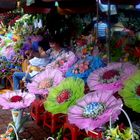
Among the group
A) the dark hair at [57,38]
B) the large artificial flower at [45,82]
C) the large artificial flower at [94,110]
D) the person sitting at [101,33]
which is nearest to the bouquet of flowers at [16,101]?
the large artificial flower at [45,82]

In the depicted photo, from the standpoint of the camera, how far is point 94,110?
3.43m

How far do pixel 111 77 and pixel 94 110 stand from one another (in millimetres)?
793

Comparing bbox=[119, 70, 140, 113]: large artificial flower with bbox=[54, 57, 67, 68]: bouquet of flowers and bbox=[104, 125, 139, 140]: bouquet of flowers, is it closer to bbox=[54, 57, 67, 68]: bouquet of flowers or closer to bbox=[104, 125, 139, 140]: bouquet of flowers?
bbox=[104, 125, 139, 140]: bouquet of flowers

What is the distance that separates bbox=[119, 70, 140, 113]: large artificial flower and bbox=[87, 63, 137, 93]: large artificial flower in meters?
0.20

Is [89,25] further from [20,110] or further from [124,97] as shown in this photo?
[124,97]

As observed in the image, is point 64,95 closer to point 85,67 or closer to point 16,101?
point 16,101

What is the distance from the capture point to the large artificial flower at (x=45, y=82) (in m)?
4.68

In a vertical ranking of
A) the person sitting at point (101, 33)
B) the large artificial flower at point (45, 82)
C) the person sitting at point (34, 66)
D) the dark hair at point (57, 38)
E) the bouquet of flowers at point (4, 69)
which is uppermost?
the person sitting at point (101, 33)

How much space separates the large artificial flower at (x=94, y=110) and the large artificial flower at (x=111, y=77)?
1.19 feet

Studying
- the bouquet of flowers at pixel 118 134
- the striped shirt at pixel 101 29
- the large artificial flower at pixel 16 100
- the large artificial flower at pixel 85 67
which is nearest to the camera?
the bouquet of flowers at pixel 118 134

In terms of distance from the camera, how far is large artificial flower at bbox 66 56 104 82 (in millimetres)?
4988

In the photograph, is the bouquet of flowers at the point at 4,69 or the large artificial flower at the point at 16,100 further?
the bouquet of flowers at the point at 4,69

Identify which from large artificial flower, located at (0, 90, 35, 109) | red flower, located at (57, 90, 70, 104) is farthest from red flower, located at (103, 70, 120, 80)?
large artificial flower, located at (0, 90, 35, 109)

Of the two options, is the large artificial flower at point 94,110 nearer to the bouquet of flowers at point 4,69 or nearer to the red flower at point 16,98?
the red flower at point 16,98
